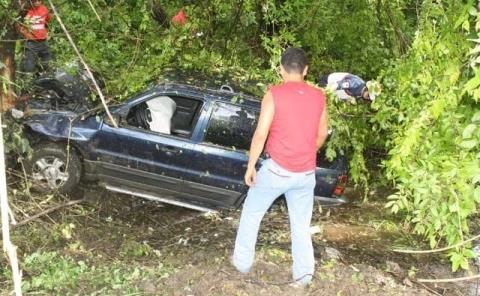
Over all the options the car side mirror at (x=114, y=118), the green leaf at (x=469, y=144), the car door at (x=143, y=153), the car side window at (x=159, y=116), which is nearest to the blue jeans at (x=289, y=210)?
the green leaf at (x=469, y=144)

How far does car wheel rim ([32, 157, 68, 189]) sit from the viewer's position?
579 centimetres

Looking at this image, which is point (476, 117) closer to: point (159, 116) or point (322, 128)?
point (322, 128)

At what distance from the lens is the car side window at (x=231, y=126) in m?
5.80

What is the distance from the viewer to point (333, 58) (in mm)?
10078

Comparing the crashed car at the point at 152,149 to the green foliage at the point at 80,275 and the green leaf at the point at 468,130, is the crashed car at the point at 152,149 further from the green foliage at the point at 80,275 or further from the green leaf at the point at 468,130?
the green leaf at the point at 468,130

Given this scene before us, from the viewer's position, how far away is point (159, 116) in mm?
5996

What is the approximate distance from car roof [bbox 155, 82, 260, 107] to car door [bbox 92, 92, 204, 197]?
0.08m

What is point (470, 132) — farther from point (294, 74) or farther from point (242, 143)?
point (242, 143)

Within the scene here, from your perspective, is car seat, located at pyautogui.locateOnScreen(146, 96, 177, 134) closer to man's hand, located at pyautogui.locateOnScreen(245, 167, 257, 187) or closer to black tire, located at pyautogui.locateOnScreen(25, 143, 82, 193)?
black tire, located at pyautogui.locateOnScreen(25, 143, 82, 193)

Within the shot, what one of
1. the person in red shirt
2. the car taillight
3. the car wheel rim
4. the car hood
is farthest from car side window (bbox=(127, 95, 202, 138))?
the car taillight

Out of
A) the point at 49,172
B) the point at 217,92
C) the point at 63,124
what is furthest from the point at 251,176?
the point at 49,172

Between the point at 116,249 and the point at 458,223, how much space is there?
3006 millimetres

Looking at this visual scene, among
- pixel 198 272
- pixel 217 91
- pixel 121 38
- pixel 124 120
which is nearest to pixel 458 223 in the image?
pixel 198 272

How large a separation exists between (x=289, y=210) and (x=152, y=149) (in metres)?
2.18
